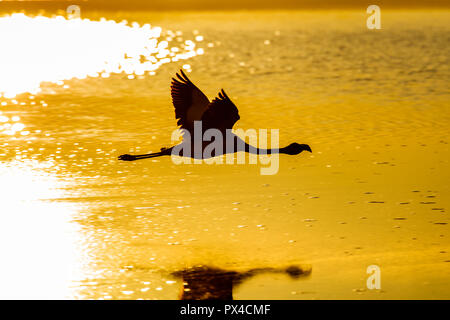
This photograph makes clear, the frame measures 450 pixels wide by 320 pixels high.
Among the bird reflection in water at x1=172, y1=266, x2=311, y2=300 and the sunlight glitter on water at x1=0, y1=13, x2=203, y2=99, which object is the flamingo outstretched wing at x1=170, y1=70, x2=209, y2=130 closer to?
the bird reflection in water at x1=172, y1=266, x2=311, y2=300

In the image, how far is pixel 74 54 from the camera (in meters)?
45.9

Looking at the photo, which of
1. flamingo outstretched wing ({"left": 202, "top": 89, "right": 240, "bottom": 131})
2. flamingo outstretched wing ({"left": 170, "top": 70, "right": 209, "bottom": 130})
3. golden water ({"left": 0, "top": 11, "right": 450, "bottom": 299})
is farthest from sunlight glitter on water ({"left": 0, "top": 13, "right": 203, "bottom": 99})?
flamingo outstretched wing ({"left": 202, "top": 89, "right": 240, "bottom": 131})

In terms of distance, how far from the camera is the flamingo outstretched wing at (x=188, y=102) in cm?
1325

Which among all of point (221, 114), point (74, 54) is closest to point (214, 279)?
point (221, 114)

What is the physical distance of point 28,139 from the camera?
19062mm

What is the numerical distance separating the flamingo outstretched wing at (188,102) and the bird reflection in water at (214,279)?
114 inches

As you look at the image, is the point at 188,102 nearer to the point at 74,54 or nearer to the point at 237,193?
the point at 237,193

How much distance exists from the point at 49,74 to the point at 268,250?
23.3m

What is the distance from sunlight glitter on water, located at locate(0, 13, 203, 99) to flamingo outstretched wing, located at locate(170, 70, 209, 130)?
14.3 m

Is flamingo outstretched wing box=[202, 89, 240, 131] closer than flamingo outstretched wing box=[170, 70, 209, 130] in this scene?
Yes

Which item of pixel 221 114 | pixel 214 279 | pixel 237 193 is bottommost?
pixel 214 279

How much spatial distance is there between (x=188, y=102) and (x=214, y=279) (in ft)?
11.2

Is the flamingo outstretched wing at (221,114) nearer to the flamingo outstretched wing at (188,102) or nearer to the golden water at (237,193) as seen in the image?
the flamingo outstretched wing at (188,102)

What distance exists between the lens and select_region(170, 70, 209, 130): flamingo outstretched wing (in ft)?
43.5
